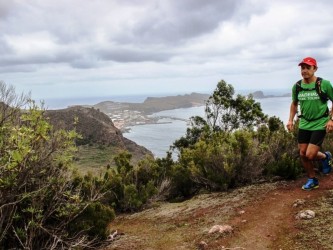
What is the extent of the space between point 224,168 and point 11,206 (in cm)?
458

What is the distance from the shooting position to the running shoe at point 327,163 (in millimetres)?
7430

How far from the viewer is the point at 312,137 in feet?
21.3

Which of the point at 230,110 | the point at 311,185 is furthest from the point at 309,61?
the point at 230,110

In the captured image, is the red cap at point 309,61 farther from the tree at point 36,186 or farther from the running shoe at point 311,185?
the tree at point 36,186

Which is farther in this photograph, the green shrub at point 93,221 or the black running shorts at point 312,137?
the black running shorts at point 312,137

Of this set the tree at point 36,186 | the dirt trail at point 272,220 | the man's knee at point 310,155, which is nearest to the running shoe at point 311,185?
the dirt trail at point 272,220

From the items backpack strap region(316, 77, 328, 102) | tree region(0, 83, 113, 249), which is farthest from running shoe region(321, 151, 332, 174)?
tree region(0, 83, 113, 249)

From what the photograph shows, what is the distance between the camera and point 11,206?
500 centimetres

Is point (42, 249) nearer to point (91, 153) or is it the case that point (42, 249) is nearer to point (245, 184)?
point (245, 184)

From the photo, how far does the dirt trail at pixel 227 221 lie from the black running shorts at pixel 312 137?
90cm

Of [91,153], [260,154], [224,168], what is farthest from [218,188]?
[91,153]

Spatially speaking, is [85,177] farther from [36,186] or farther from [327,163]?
[327,163]

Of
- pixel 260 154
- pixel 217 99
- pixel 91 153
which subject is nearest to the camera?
pixel 260 154

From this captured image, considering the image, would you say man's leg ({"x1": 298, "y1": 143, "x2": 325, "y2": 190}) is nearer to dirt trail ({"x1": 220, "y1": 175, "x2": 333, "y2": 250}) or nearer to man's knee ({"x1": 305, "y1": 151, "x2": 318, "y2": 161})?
man's knee ({"x1": 305, "y1": 151, "x2": 318, "y2": 161})
